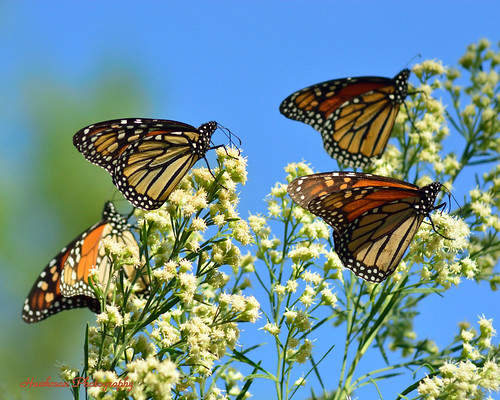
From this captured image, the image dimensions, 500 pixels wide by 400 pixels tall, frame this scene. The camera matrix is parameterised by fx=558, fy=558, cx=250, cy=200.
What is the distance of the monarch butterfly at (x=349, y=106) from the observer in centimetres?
374

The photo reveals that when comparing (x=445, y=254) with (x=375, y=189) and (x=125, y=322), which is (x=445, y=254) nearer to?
(x=375, y=189)

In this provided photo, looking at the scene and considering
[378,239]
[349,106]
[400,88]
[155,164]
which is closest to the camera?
[155,164]

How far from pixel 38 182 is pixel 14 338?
3.42 meters

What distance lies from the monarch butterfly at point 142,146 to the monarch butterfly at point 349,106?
4.23 ft

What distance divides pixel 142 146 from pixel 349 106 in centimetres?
185

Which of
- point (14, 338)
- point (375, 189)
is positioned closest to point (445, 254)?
point (375, 189)

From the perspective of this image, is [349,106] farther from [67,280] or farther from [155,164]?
[67,280]

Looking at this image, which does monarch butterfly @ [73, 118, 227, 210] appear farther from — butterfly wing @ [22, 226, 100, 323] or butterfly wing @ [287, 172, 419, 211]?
butterfly wing @ [22, 226, 100, 323]

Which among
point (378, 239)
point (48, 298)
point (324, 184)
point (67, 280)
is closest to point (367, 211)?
point (378, 239)

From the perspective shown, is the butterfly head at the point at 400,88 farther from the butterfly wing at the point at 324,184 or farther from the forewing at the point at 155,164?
the forewing at the point at 155,164

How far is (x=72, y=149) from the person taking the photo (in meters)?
12.1

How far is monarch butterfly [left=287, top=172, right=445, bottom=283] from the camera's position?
256 cm

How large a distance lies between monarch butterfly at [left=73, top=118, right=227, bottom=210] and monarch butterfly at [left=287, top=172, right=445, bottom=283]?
49cm

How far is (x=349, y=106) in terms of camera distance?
3.93 m
